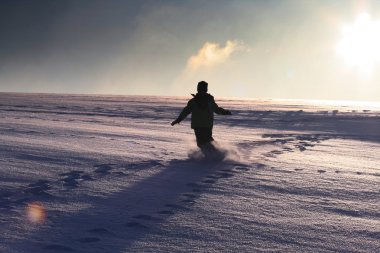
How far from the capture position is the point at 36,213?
4.21m

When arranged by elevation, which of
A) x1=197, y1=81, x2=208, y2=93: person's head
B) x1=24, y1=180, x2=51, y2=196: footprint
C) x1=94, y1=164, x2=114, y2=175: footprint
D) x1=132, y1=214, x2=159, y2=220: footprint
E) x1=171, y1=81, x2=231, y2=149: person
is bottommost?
x1=132, y1=214, x2=159, y2=220: footprint

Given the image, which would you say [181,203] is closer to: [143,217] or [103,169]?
[143,217]

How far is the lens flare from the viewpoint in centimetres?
399

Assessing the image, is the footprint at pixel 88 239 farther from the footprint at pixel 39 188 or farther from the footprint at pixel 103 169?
the footprint at pixel 103 169

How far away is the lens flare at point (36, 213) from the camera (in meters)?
3.99

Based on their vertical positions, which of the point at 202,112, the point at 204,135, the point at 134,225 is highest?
the point at 202,112

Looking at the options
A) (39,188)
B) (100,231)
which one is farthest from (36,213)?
(39,188)

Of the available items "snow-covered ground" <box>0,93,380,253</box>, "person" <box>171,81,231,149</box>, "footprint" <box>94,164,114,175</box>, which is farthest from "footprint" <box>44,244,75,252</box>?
"person" <box>171,81,231,149</box>

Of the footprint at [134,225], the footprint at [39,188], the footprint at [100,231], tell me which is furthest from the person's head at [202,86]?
the footprint at [100,231]

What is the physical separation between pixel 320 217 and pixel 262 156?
5235 millimetres

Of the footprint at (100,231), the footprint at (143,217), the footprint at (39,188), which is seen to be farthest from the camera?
the footprint at (39,188)

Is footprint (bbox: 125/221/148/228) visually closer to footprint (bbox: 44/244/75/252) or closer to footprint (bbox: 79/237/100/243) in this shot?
footprint (bbox: 79/237/100/243)

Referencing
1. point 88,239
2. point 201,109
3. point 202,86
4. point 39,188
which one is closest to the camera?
point 88,239

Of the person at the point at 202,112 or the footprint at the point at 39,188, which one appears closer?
the footprint at the point at 39,188
